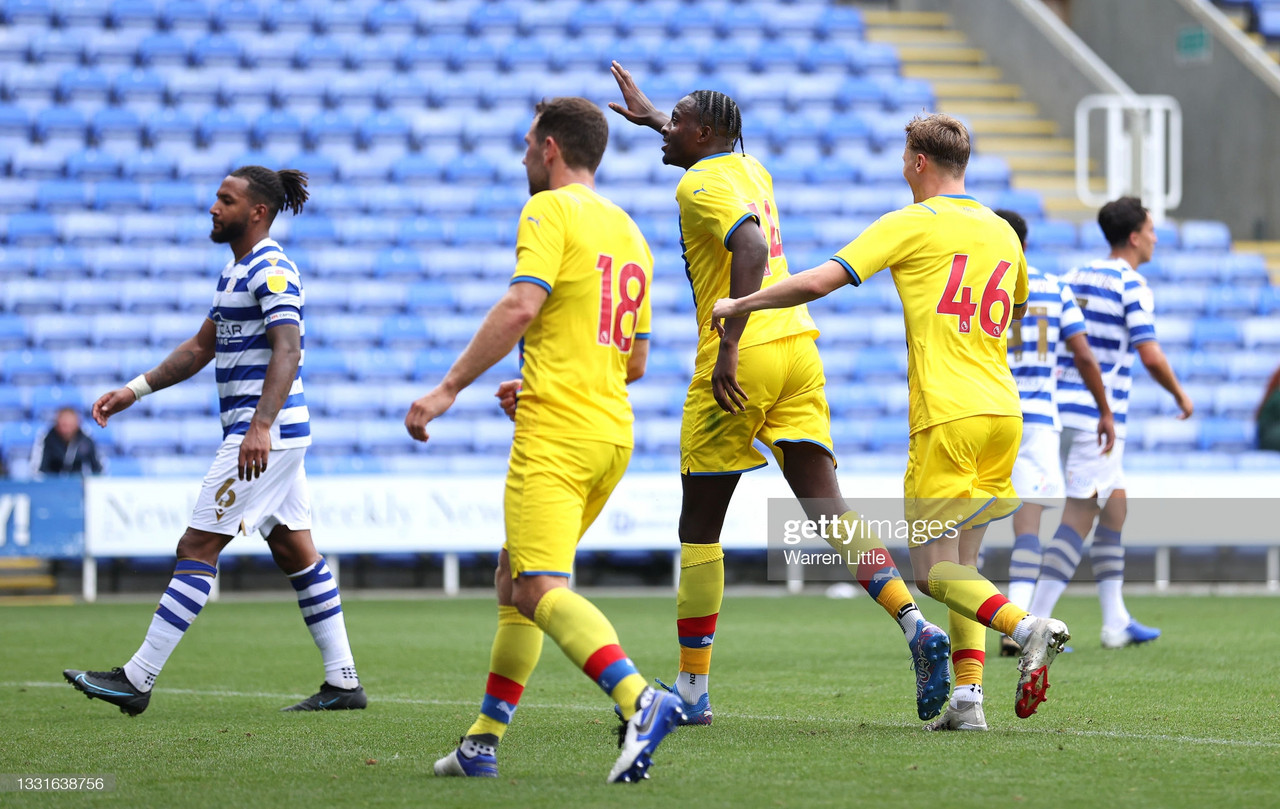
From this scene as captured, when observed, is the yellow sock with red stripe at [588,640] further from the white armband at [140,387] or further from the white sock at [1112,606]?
the white sock at [1112,606]

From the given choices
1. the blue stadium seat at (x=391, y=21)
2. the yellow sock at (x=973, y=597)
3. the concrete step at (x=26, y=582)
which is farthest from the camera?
the blue stadium seat at (x=391, y=21)

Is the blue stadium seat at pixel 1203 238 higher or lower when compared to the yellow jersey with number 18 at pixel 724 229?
higher

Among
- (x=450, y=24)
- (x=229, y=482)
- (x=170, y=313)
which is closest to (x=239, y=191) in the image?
(x=229, y=482)

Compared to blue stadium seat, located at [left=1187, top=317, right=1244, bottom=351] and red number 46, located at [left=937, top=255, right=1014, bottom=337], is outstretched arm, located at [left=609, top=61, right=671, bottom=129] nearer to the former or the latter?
red number 46, located at [left=937, top=255, right=1014, bottom=337]

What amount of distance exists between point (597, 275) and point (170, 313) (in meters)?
11.5

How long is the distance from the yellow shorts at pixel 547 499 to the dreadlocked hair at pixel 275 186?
2.23 m

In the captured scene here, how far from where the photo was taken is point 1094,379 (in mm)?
7680

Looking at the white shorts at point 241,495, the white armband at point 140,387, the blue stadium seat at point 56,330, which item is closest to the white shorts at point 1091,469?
the white shorts at point 241,495

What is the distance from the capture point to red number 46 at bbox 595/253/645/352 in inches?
165

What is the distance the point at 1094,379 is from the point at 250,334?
4.21m

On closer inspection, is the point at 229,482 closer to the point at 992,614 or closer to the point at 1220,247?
the point at 992,614

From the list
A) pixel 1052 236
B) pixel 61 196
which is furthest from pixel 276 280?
pixel 1052 236

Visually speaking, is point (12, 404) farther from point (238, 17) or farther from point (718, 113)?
point (718, 113)

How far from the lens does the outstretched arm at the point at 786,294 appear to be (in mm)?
4504
